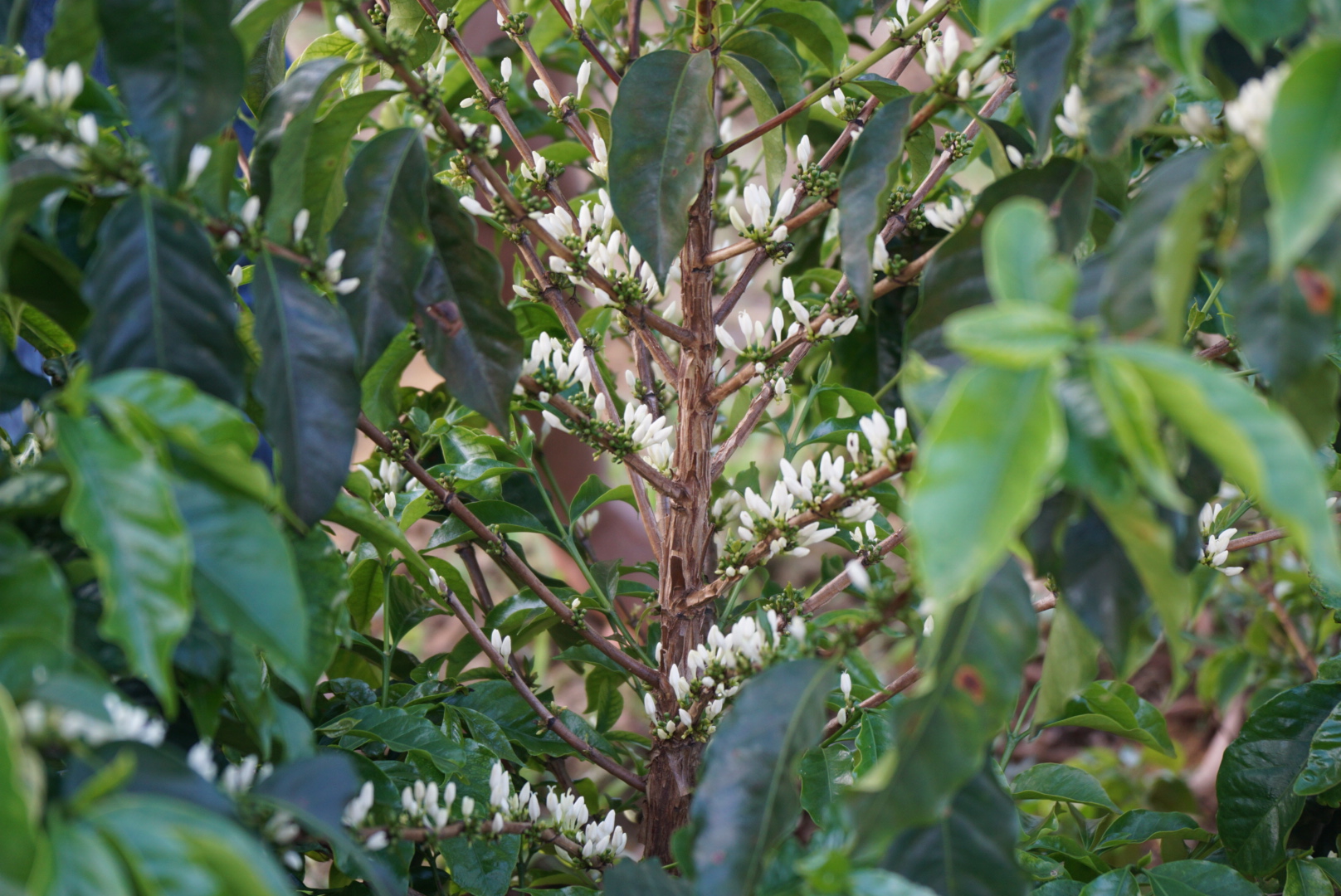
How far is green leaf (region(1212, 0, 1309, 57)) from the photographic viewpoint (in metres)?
0.36

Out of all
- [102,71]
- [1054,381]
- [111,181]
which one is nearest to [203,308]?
[111,181]

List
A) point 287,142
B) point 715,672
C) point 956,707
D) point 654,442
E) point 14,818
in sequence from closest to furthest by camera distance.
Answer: point 14,818, point 956,707, point 287,142, point 715,672, point 654,442

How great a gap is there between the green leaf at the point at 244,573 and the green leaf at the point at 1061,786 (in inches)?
22.9

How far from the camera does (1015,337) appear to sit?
1.07 ft

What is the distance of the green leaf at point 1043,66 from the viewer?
0.49 m

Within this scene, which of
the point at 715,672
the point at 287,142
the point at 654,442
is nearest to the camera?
the point at 287,142

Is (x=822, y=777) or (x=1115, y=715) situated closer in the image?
(x=822, y=777)

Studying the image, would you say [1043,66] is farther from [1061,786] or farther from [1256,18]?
[1061,786]

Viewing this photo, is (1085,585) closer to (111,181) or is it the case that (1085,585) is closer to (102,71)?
(111,181)

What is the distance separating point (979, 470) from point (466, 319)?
0.34 m

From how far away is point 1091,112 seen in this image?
458 mm

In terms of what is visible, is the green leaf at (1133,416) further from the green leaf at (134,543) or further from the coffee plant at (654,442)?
the green leaf at (134,543)

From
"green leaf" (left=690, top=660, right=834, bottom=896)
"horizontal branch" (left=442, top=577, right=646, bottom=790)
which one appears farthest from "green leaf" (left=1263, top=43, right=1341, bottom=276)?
"horizontal branch" (left=442, top=577, right=646, bottom=790)

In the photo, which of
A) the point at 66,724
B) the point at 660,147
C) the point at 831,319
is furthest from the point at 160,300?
the point at 831,319
